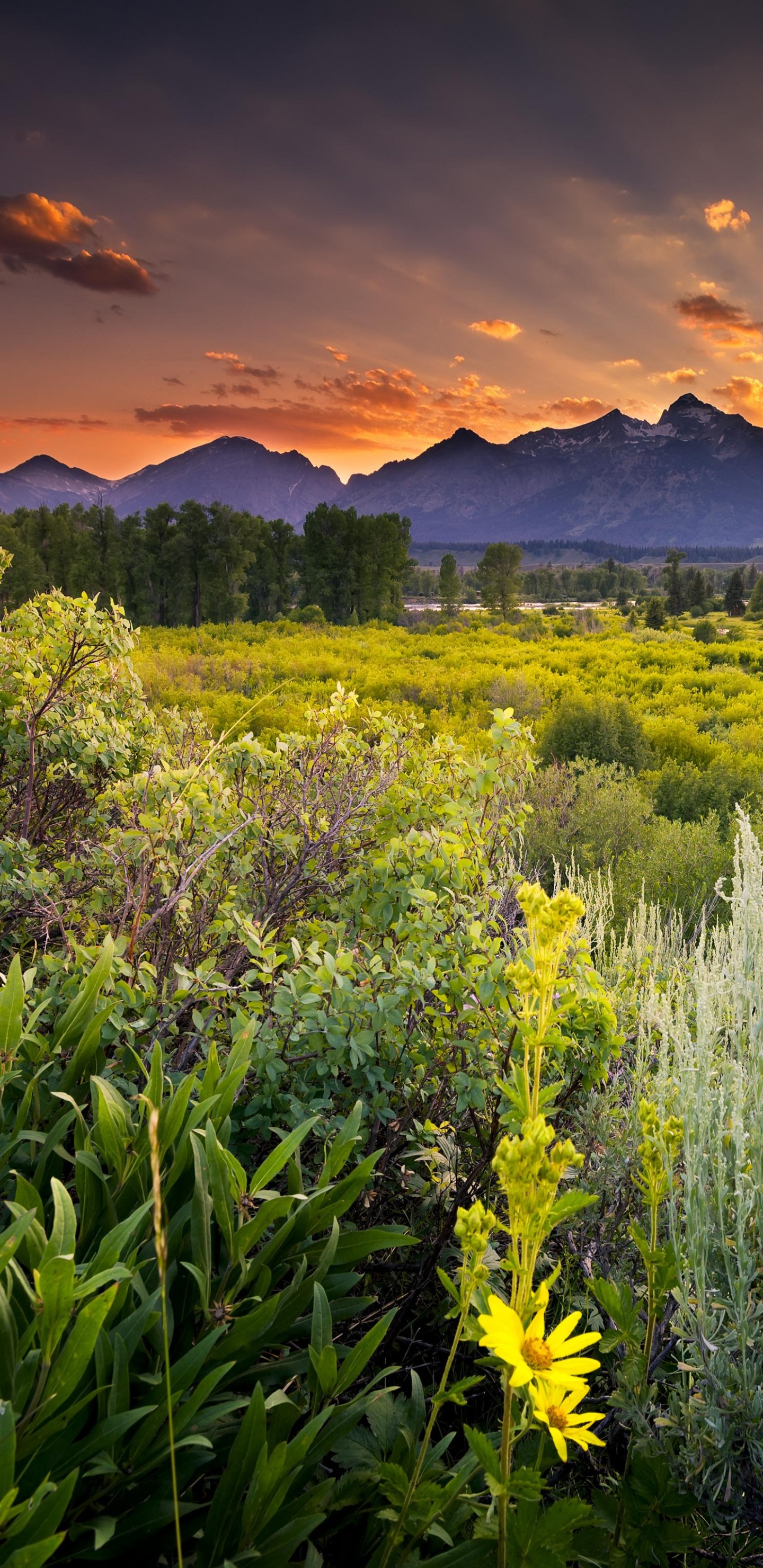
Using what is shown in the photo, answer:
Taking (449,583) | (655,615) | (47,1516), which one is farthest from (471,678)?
(449,583)

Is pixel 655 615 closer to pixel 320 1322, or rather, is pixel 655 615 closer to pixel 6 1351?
pixel 320 1322

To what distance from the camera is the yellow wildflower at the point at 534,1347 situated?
77cm

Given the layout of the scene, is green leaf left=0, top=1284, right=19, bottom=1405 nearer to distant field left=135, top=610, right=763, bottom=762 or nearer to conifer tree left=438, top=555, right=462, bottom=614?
distant field left=135, top=610, right=763, bottom=762

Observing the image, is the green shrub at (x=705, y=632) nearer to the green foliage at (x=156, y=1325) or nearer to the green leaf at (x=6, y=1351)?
the green foliage at (x=156, y=1325)

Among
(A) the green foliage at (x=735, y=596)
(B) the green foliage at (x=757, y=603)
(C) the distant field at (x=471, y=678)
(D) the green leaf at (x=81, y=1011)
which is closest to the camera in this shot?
(D) the green leaf at (x=81, y=1011)

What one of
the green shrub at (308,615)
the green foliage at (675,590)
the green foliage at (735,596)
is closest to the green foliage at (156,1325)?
the green shrub at (308,615)

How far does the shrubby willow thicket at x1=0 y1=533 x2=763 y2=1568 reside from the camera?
3.28 ft

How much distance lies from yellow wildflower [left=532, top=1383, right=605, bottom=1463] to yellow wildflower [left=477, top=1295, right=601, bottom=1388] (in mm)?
14

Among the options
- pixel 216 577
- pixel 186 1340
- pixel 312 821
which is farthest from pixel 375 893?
pixel 216 577

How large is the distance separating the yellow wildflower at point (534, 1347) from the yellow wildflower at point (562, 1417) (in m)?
0.01

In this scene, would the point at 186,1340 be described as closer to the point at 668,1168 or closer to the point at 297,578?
the point at 668,1168

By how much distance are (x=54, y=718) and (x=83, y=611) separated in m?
0.54

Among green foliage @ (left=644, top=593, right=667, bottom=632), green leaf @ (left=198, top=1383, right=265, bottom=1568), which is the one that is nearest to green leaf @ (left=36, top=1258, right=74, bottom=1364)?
green leaf @ (left=198, top=1383, right=265, bottom=1568)

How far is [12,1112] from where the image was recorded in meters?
1.60
